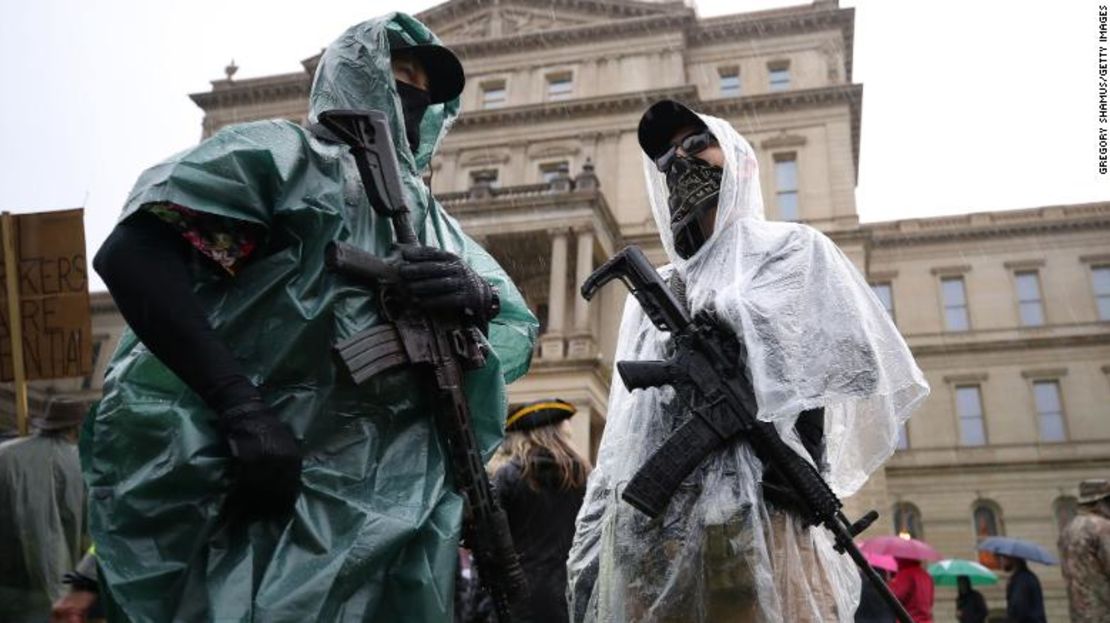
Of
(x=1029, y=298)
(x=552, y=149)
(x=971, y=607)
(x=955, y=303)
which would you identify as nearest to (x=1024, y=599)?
(x=971, y=607)

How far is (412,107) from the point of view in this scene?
2594 mm

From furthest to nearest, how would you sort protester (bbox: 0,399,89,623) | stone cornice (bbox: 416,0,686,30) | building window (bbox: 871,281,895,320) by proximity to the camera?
building window (bbox: 871,281,895,320), stone cornice (bbox: 416,0,686,30), protester (bbox: 0,399,89,623)

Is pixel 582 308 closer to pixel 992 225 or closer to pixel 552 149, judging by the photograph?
pixel 552 149

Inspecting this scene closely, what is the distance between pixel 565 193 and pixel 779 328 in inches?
874

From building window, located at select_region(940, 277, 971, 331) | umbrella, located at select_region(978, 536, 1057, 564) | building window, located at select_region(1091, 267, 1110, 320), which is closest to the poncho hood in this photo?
umbrella, located at select_region(978, 536, 1057, 564)

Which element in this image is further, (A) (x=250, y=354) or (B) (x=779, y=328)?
(B) (x=779, y=328)

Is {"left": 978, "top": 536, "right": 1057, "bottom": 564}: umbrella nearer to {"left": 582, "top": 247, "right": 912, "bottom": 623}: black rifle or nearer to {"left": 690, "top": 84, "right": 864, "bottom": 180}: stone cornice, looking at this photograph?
{"left": 582, "top": 247, "right": 912, "bottom": 623}: black rifle

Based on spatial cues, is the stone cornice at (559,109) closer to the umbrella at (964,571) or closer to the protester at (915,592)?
the umbrella at (964,571)

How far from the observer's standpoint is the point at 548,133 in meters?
31.7

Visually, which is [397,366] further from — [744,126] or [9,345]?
[744,126]

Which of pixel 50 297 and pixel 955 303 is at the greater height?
pixel 955 303

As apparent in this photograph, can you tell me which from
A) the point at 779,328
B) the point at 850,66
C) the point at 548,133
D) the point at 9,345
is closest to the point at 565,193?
the point at 548,133

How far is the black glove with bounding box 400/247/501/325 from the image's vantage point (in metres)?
2.01

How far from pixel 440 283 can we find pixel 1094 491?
6550 millimetres
